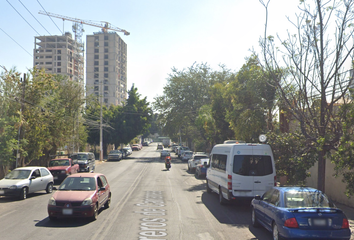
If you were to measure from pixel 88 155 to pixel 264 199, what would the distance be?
23.3m

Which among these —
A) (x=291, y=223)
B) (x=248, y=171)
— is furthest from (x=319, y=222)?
(x=248, y=171)

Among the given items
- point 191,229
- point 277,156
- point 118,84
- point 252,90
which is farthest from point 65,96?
point 118,84

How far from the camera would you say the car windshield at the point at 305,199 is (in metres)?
8.23

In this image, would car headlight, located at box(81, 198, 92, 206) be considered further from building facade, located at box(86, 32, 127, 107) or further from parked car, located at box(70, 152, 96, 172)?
building facade, located at box(86, 32, 127, 107)

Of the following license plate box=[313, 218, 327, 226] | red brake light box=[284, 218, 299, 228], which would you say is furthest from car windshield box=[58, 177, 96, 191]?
license plate box=[313, 218, 327, 226]

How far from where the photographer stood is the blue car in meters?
7.64

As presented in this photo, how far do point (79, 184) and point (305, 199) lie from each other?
7.71 metres

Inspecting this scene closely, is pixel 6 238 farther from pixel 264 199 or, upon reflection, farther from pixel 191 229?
pixel 264 199

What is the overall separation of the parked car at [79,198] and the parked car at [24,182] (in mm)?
4805

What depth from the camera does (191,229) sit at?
9977mm

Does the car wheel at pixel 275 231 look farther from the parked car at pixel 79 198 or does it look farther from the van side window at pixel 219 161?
the van side window at pixel 219 161

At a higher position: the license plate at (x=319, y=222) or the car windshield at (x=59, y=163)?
the license plate at (x=319, y=222)

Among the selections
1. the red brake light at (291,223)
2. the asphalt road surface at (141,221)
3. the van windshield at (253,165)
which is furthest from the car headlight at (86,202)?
the red brake light at (291,223)

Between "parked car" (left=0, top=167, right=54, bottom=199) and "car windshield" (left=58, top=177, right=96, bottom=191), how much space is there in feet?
15.7
